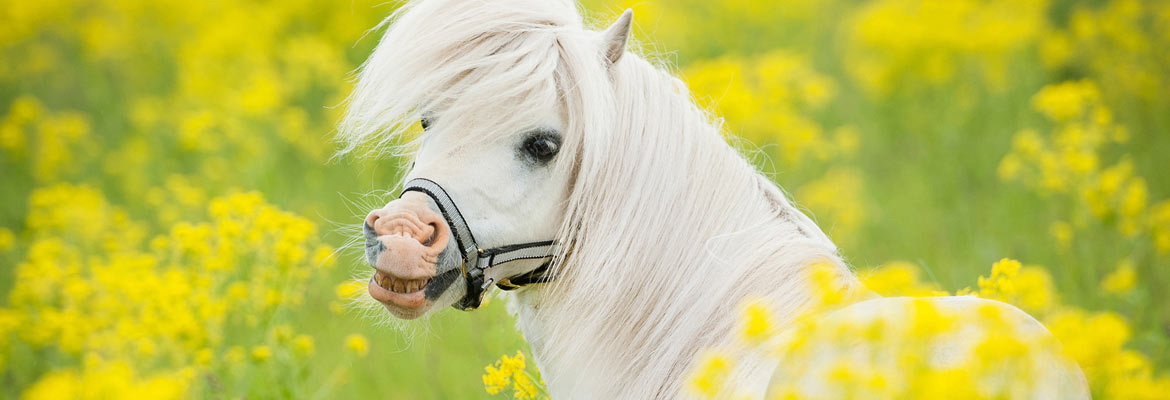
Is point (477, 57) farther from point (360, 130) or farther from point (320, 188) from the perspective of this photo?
point (320, 188)

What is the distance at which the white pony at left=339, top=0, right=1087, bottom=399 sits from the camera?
7.13 ft

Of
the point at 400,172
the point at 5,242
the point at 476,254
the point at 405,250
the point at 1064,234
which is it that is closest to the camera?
the point at 405,250

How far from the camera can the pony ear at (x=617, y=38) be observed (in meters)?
2.20

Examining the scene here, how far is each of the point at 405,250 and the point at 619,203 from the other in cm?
55

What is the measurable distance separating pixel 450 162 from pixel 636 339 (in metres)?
0.64

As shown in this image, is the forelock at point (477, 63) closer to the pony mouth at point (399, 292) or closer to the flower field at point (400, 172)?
the flower field at point (400, 172)

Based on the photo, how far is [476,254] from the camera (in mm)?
2172

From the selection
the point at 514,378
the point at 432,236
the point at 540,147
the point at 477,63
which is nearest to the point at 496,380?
the point at 514,378

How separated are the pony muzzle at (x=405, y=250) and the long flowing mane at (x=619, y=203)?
25cm

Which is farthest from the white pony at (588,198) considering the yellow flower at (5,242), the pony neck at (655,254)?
the yellow flower at (5,242)

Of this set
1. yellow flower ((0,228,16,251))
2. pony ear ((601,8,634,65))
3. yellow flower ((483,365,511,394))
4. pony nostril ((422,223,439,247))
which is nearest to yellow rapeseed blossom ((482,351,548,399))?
yellow flower ((483,365,511,394))

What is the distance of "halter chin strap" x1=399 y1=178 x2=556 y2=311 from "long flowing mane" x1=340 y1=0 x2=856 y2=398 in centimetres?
6

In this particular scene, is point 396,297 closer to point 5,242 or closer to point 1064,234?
point 1064,234

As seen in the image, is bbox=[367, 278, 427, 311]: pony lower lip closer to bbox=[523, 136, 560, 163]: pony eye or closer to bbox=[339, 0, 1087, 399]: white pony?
bbox=[339, 0, 1087, 399]: white pony
